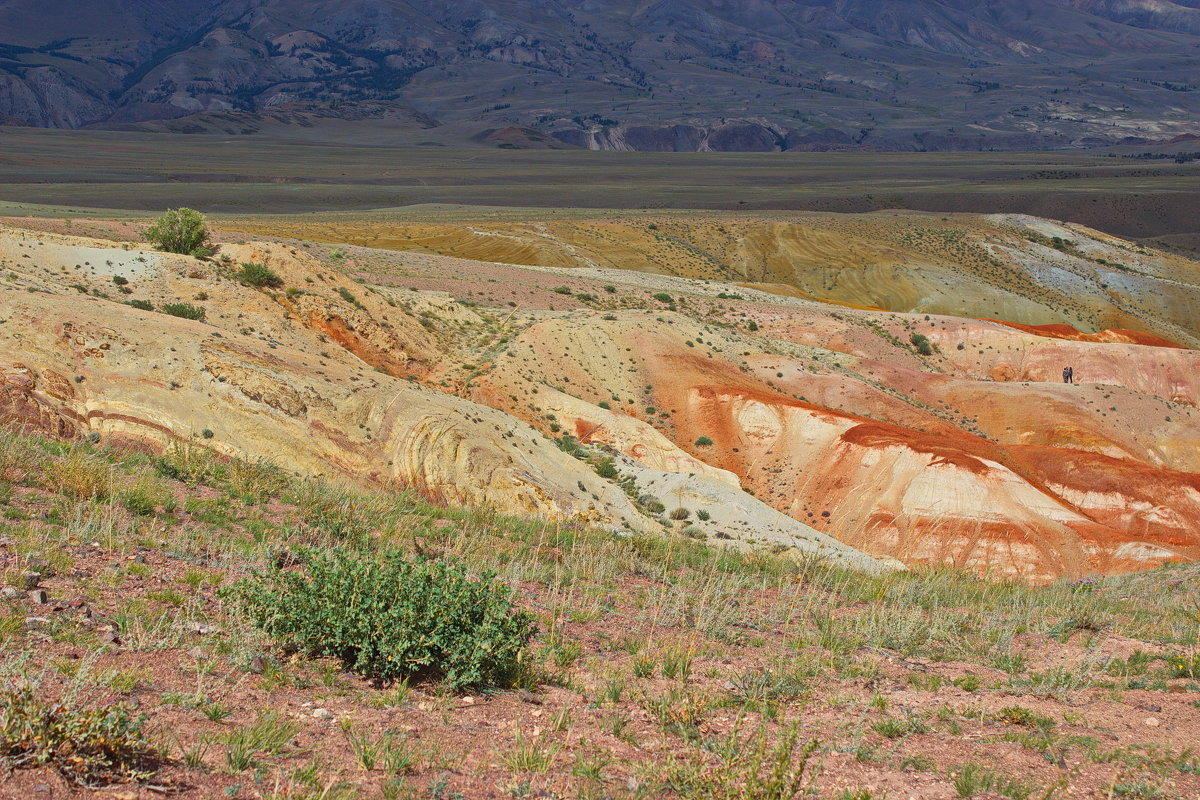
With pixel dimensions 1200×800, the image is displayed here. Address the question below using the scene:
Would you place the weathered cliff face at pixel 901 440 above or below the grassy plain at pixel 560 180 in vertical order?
below

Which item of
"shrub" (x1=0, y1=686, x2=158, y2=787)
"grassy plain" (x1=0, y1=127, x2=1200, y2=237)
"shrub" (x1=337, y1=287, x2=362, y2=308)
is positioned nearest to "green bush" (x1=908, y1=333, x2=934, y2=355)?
"shrub" (x1=337, y1=287, x2=362, y2=308)

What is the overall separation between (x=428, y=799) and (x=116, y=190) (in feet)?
396

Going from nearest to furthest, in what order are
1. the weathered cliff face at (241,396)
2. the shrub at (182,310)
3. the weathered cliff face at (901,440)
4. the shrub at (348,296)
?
the weathered cliff face at (241,396), the shrub at (182,310), the weathered cliff face at (901,440), the shrub at (348,296)

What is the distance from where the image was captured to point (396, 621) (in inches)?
253

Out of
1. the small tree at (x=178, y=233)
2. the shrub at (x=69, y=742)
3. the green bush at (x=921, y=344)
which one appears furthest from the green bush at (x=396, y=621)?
the green bush at (x=921, y=344)

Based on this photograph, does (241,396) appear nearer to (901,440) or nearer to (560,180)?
(901,440)

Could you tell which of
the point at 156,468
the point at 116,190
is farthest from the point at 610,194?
the point at 156,468

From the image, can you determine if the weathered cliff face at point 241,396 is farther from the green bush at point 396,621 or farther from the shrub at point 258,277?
the green bush at point 396,621

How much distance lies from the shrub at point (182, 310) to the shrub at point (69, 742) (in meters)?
19.0

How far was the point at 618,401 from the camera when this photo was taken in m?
32.0

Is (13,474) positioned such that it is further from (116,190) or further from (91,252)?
(116,190)

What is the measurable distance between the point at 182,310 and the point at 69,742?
1952 centimetres

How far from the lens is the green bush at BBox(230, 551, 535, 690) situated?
6.32 metres

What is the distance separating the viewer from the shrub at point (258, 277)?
25.6 metres
